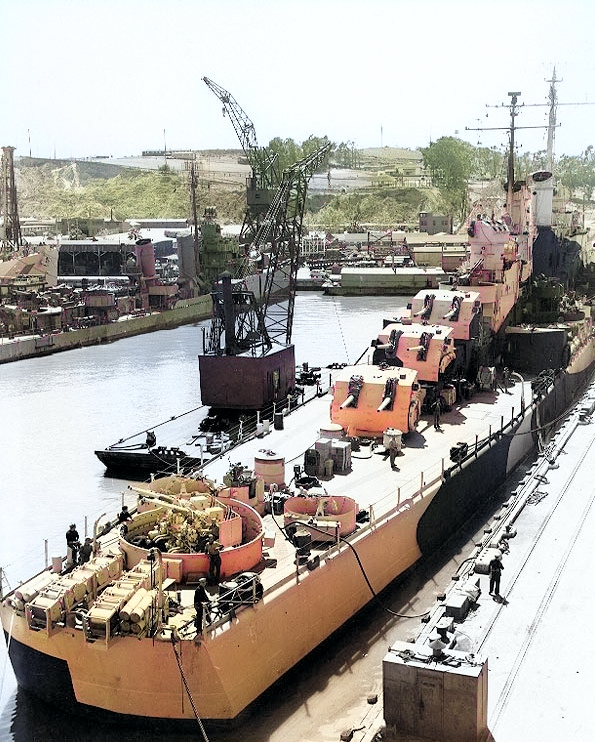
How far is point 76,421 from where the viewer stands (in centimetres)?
3897

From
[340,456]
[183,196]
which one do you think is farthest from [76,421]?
[183,196]

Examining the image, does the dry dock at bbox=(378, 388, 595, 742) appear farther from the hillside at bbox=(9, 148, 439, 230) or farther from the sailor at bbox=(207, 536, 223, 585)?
the hillside at bbox=(9, 148, 439, 230)

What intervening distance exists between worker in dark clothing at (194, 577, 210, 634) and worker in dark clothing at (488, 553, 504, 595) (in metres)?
5.99

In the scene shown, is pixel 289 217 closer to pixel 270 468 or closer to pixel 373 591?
pixel 270 468

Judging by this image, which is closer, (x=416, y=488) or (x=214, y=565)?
(x=214, y=565)

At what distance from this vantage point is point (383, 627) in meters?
20.9

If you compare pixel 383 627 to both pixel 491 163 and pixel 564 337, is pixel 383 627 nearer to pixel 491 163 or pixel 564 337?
pixel 564 337

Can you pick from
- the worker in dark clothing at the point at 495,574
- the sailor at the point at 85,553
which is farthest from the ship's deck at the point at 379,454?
the sailor at the point at 85,553

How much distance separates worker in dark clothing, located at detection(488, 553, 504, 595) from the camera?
18.3 m

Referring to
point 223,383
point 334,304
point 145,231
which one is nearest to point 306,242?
point 145,231

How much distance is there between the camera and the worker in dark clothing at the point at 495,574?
60.2ft

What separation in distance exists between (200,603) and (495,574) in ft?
20.9

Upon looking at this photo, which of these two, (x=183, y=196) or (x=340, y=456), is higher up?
(x=183, y=196)

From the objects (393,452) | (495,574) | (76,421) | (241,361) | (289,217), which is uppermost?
(289,217)
